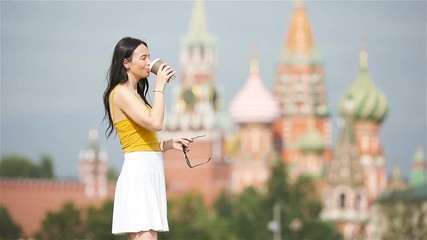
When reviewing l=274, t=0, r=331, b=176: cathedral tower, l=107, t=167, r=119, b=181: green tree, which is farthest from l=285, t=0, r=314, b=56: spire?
l=107, t=167, r=119, b=181: green tree

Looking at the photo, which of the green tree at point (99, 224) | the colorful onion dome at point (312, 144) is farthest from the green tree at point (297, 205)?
the colorful onion dome at point (312, 144)

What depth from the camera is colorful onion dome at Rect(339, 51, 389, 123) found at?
114625 mm

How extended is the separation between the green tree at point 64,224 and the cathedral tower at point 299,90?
43824mm

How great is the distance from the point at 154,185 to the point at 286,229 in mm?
71392

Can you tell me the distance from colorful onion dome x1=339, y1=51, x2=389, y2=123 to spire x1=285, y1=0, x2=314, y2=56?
9180mm

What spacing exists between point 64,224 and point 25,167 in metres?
57.1

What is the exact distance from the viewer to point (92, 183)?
110875 millimetres

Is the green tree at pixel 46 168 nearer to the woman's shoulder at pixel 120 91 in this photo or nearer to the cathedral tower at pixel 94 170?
the cathedral tower at pixel 94 170

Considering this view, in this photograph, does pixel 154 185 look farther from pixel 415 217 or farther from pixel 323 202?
pixel 323 202

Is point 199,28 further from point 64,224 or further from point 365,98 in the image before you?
point 64,224

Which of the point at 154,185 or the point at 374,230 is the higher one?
the point at 154,185

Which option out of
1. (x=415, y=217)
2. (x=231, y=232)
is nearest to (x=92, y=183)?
(x=231, y=232)

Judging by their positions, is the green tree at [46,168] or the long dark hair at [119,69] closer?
the long dark hair at [119,69]

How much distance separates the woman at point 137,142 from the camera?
7.08 m
